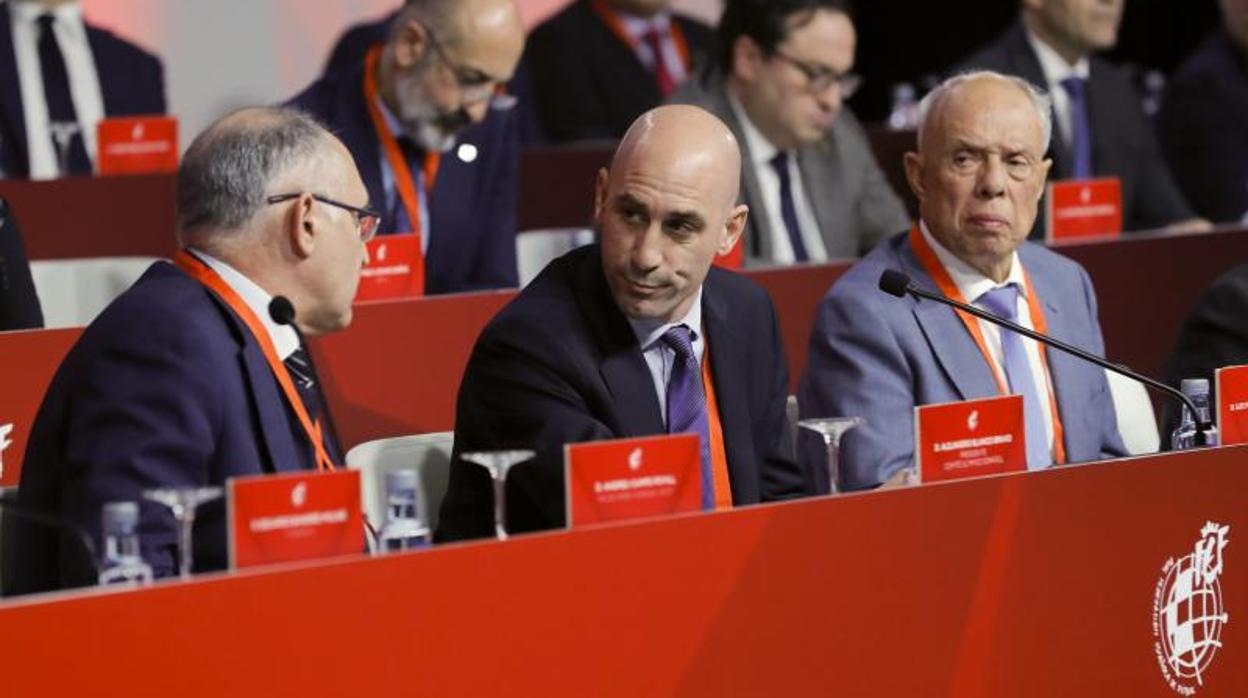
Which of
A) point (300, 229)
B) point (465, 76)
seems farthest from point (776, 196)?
point (300, 229)

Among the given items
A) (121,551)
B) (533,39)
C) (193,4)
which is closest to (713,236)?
(121,551)

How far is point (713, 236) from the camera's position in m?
3.45

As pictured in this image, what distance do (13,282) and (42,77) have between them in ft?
6.17

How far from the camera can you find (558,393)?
3.32 metres

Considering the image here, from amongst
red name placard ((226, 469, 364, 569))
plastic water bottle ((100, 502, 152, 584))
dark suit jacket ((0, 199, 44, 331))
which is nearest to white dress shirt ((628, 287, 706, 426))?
red name placard ((226, 469, 364, 569))

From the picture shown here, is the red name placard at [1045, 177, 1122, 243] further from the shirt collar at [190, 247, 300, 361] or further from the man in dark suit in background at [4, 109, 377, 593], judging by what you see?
the shirt collar at [190, 247, 300, 361]

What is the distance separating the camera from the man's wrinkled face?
3936mm

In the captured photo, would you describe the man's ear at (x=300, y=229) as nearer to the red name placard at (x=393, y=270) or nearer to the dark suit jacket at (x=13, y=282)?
the dark suit jacket at (x=13, y=282)

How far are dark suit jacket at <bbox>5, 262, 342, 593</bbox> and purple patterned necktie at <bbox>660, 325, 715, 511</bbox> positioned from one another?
567mm

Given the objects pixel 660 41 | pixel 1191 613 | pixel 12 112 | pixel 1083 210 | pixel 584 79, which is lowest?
pixel 1191 613

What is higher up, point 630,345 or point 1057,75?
point 1057,75

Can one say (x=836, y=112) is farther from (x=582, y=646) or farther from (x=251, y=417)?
(x=582, y=646)

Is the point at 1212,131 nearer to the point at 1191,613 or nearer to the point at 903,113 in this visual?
the point at 903,113

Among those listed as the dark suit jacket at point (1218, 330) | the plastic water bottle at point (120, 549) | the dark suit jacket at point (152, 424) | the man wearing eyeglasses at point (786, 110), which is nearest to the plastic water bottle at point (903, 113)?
the man wearing eyeglasses at point (786, 110)
